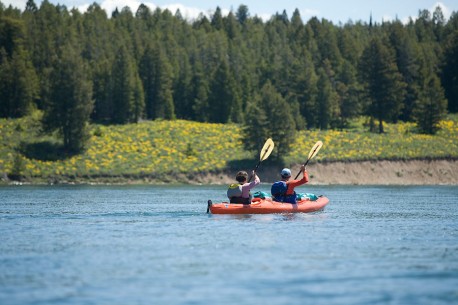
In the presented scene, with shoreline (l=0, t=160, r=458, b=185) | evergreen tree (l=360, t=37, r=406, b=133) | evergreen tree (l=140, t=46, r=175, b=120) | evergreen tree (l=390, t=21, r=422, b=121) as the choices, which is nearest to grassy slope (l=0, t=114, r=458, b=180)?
shoreline (l=0, t=160, r=458, b=185)

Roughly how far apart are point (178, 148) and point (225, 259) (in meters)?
76.4

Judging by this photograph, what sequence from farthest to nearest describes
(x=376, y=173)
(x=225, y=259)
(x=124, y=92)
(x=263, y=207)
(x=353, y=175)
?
(x=124, y=92) → (x=376, y=173) → (x=353, y=175) → (x=263, y=207) → (x=225, y=259)

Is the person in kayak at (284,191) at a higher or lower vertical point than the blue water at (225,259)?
higher

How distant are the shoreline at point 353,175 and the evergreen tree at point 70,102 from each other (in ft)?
30.8

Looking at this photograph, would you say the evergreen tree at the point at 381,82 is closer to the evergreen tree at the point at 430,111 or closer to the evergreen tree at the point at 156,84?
the evergreen tree at the point at 430,111

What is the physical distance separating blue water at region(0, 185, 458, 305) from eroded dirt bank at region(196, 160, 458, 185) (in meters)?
52.7

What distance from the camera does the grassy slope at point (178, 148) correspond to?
8850 centimetres

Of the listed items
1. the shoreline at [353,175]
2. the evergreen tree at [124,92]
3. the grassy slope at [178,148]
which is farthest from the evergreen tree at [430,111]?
the evergreen tree at [124,92]

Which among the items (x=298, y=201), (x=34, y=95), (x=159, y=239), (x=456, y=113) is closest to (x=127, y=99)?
(x=34, y=95)

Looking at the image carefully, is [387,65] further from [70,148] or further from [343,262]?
[343,262]

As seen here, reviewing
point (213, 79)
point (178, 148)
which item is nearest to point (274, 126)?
point (178, 148)

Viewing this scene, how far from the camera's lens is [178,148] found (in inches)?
3885

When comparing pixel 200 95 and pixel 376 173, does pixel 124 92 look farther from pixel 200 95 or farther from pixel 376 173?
pixel 376 173

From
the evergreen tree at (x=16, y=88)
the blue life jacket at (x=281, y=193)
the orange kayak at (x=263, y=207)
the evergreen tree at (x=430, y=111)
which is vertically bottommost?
the orange kayak at (x=263, y=207)
